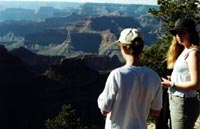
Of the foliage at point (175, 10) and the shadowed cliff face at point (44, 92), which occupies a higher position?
the foliage at point (175, 10)

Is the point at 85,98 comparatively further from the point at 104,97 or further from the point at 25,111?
the point at 104,97

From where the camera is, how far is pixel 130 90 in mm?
6109

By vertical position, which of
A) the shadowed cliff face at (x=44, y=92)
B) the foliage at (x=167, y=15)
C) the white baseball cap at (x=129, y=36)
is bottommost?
the shadowed cliff face at (x=44, y=92)

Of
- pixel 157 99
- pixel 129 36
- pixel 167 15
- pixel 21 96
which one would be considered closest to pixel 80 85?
pixel 21 96

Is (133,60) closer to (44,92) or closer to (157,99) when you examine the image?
Result: (157,99)

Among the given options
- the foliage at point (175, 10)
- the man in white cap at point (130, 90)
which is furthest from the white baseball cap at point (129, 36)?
the foliage at point (175, 10)

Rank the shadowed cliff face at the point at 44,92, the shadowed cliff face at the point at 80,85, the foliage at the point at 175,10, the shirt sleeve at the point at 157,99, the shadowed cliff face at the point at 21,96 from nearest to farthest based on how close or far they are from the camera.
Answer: the shirt sleeve at the point at 157,99
the foliage at the point at 175,10
the shadowed cliff face at the point at 21,96
the shadowed cliff face at the point at 44,92
the shadowed cliff face at the point at 80,85

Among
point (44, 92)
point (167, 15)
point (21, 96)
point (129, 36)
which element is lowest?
point (21, 96)

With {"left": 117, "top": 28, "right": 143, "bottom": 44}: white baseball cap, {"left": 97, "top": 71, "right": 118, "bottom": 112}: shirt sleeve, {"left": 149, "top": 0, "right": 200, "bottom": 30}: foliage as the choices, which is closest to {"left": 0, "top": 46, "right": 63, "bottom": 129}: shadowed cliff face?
{"left": 149, "top": 0, "right": 200, "bottom": 30}: foliage

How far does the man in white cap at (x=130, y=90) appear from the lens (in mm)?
6023

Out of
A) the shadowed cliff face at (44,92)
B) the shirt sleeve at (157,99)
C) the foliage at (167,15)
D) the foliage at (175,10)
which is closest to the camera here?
the shirt sleeve at (157,99)

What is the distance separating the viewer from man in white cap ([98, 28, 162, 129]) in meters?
6.02

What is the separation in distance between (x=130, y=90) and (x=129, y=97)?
0.10 metres

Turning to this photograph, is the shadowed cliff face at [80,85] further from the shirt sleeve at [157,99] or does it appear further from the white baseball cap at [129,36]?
the white baseball cap at [129,36]
